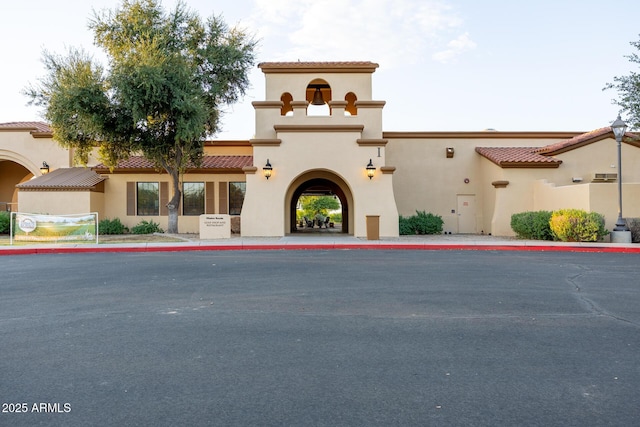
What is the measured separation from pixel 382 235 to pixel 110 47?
612 inches

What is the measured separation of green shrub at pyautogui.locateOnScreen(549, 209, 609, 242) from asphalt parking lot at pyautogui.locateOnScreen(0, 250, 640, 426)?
28.2 feet

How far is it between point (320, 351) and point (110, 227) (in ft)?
69.2

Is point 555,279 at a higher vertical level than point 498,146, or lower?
lower

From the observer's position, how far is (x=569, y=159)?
70.4 feet

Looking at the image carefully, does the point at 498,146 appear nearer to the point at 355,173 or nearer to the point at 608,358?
the point at 355,173

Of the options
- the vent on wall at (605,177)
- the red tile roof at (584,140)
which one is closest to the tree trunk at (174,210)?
the red tile roof at (584,140)

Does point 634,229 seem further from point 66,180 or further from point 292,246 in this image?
point 66,180

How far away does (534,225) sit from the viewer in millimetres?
18312

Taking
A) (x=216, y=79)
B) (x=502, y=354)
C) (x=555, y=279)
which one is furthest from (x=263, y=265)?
(x=216, y=79)

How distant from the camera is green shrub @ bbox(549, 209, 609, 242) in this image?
16781 millimetres

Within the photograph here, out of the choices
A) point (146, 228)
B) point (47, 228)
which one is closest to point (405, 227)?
point (146, 228)

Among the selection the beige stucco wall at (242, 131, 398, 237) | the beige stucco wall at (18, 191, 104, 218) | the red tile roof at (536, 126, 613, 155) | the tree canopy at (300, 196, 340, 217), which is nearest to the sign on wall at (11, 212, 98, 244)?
the beige stucco wall at (18, 191, 104, 218)

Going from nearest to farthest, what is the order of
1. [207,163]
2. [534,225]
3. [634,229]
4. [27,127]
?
1. [634,229]
2. [534,225]
3. [207,163]
4. [27,127]

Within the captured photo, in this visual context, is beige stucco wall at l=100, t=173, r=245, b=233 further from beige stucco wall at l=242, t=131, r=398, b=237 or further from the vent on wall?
the vent on wall
